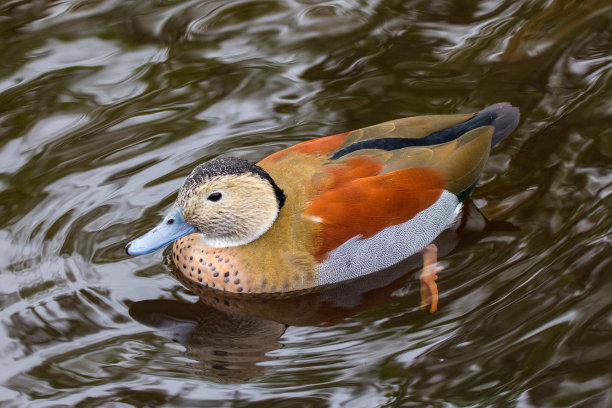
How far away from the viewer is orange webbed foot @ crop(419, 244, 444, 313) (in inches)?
211

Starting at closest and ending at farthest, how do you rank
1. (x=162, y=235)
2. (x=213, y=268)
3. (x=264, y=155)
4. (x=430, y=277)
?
1. (x=162, y=235)
2. (x=430, y=277)
3. (x=213, y=268)
4. (x=264, y=155)

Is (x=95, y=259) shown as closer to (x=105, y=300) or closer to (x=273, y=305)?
(x=105, y=300)

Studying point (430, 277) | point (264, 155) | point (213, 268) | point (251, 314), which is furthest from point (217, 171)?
point (430, 277)

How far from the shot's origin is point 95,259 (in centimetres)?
587

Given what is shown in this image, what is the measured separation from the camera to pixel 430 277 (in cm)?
562

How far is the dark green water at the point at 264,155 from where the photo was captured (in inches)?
189

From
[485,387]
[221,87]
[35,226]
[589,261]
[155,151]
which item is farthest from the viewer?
[221,87]

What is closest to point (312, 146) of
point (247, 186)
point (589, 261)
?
point (247, 186)

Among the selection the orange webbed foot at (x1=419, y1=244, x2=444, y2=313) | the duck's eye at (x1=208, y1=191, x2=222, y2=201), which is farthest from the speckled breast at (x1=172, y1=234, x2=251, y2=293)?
the orange webbed foot at (x1=419, y1=244, x2=444, y2=313)

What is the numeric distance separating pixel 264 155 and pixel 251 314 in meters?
1.62

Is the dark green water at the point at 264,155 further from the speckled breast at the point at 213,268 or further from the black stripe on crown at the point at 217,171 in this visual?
the black stripe on crown at the point at 217,171

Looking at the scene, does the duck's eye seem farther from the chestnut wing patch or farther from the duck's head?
the chestnut wing patch

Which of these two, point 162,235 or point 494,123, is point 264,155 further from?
point 494,123

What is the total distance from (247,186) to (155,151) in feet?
4.52
